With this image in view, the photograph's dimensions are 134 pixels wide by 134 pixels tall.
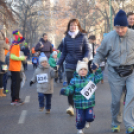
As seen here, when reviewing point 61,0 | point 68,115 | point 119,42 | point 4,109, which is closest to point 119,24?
point 119,42

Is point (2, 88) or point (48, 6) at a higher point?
point (48, 6)

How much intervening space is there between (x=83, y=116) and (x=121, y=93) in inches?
28.0

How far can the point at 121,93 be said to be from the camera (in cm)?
525

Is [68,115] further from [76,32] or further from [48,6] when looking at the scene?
[48,6]

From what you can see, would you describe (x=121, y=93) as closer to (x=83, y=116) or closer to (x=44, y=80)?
(x=83, y=116)

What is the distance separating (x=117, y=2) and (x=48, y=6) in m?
8.99

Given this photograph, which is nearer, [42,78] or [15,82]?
[42,78]

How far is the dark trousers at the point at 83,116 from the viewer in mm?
5118

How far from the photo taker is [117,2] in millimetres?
37344

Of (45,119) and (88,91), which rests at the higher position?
(88,91)

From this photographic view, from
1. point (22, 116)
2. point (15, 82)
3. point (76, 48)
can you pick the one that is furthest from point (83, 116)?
point (15, 82)

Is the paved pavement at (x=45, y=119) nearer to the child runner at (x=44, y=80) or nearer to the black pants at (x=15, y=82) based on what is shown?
the black pants at (x=15, y=82)

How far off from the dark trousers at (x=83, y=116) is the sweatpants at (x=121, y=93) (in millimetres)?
439

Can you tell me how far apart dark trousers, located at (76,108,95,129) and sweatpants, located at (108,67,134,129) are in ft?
1.44
